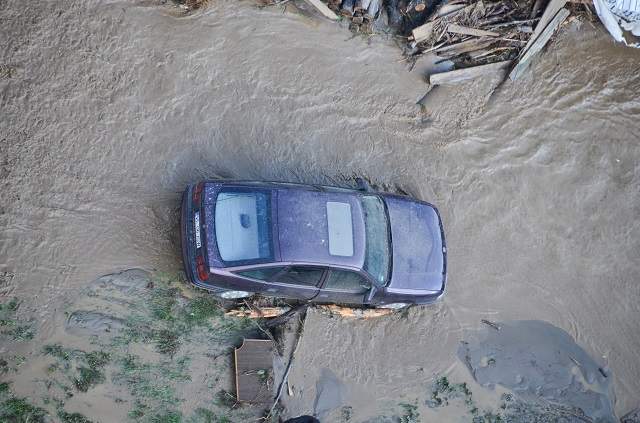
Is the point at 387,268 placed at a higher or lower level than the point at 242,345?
higher

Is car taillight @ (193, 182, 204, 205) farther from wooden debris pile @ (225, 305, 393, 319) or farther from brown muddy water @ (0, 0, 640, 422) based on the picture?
wooden debris pile @ (225, 305, 393, 319)

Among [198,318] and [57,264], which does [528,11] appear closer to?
[198,318]

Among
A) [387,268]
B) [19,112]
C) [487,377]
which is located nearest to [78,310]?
→ [19,112]

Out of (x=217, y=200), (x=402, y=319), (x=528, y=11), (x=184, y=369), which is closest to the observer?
(x=217, y=200)

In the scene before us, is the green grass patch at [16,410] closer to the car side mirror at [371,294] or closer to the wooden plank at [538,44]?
the car side mirror at [371,294]

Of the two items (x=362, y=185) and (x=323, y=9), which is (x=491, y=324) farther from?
(x=323, y=9)

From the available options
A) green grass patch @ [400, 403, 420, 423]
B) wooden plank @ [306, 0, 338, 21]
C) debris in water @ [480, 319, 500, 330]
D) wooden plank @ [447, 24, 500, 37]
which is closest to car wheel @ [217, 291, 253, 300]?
green grass patch @ [400, 403, 420, 423]
